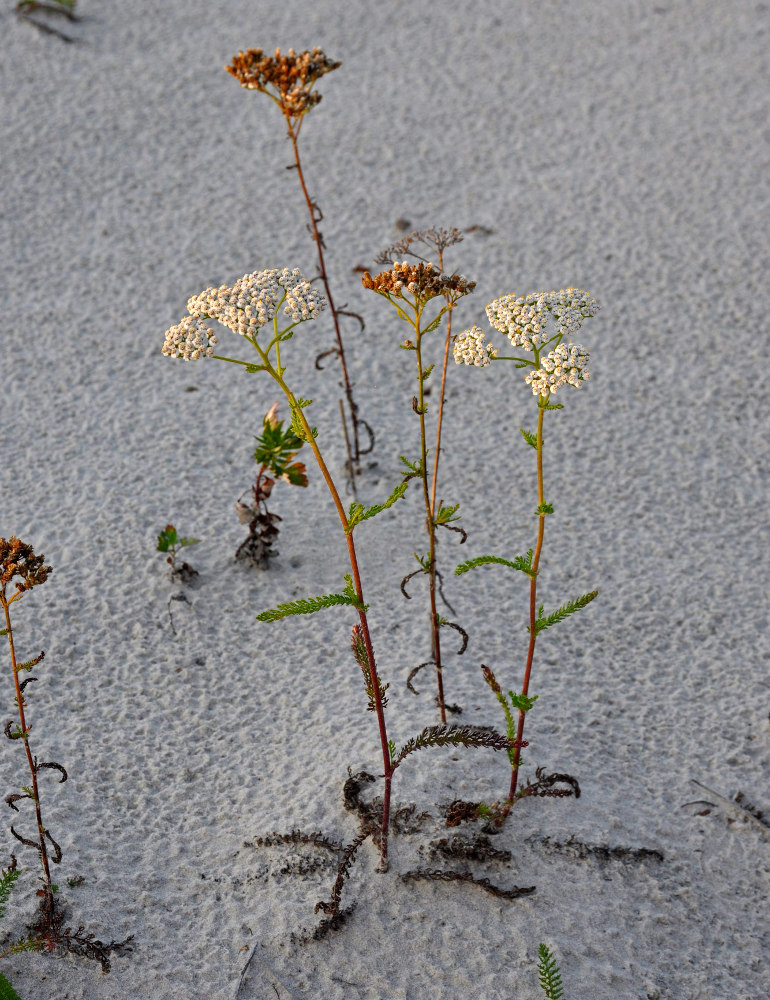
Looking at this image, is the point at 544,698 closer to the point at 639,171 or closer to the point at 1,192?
the point at 639,171

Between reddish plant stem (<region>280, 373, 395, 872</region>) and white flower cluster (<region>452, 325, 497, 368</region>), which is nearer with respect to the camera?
reddish plant stem (<region>280, 373, 395, 872</region>)

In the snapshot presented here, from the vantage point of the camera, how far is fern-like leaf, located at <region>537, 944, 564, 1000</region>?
204 cm

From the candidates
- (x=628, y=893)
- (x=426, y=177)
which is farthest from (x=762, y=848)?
(x=426, y=177)

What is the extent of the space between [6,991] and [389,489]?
228 cm

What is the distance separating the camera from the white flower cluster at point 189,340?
6.59ft

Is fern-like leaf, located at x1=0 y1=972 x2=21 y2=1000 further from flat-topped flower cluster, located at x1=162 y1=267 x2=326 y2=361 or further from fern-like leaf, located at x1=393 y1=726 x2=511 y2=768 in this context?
flat-topped flower cluster, located at x1=162 y1=267 x2=326 y2=361

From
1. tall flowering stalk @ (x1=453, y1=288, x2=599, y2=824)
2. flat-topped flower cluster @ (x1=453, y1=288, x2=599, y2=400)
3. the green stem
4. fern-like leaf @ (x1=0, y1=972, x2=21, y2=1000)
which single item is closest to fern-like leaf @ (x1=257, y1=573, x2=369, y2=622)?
the green stem

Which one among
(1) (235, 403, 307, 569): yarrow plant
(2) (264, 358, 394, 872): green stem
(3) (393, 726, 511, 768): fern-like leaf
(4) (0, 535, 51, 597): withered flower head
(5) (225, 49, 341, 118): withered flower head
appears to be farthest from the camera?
(1) (235, 403, 307, 569): yarrow plant

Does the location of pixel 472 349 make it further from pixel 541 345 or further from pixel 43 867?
pixel 43 867

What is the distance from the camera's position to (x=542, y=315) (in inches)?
84.4

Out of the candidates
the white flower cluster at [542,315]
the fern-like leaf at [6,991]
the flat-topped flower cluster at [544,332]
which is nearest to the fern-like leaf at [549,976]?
the fern-like leaf at [6,991]

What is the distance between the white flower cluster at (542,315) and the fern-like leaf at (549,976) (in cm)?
136

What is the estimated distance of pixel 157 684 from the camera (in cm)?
298

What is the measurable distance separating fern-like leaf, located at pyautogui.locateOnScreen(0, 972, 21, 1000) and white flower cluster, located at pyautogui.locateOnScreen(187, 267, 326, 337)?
1.48m
